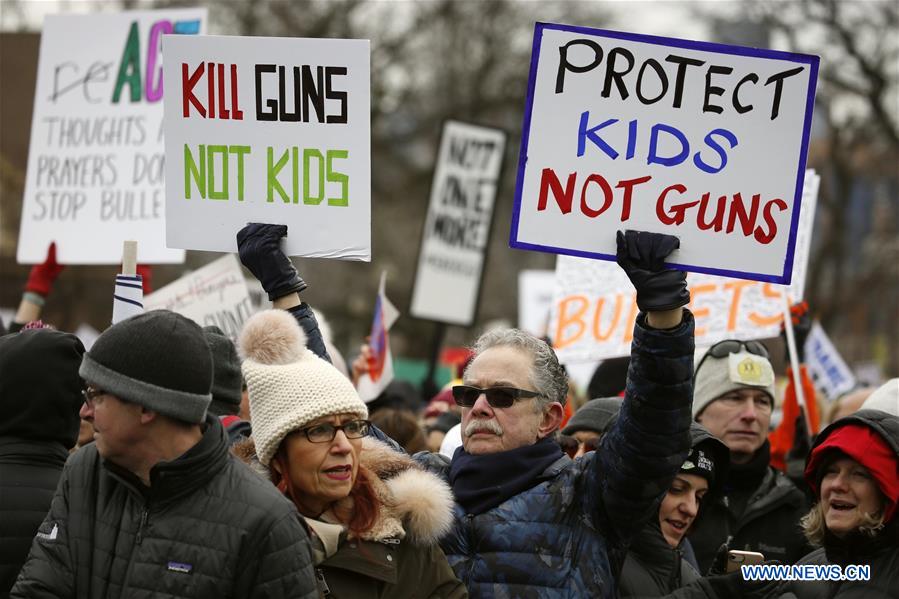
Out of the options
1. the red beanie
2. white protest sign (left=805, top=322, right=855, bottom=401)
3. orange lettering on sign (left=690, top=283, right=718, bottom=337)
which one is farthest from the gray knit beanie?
white protest sign (left=805, top=322, right=855, bottom=401)

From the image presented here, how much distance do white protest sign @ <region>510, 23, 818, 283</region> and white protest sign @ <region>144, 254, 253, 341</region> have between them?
252 cm

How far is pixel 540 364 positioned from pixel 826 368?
5.33 m

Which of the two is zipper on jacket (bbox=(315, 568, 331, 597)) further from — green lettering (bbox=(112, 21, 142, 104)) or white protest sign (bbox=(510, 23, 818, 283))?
green lettering (bbox=(112, 21, 142, 104))

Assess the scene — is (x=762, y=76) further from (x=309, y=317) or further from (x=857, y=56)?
(x=857, y=56)

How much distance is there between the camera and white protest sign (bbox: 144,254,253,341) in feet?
20.4

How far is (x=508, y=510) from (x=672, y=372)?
63cm

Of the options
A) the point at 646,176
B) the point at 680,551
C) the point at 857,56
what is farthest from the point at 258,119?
the point at 857,56

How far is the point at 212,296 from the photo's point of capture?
20.6ft

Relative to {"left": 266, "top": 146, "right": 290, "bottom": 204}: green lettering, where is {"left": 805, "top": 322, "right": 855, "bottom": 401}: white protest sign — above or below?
below

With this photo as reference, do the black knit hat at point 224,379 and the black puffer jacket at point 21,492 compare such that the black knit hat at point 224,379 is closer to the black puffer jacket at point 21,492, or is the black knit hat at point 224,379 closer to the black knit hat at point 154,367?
the black puffer jacket at point 21,492

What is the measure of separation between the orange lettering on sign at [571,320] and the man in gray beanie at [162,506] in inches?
145

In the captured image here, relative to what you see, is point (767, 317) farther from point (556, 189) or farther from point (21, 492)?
point (21, 492)

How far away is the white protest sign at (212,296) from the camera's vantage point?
20.4 ft

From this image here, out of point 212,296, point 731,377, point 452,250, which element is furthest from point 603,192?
point 452,250
